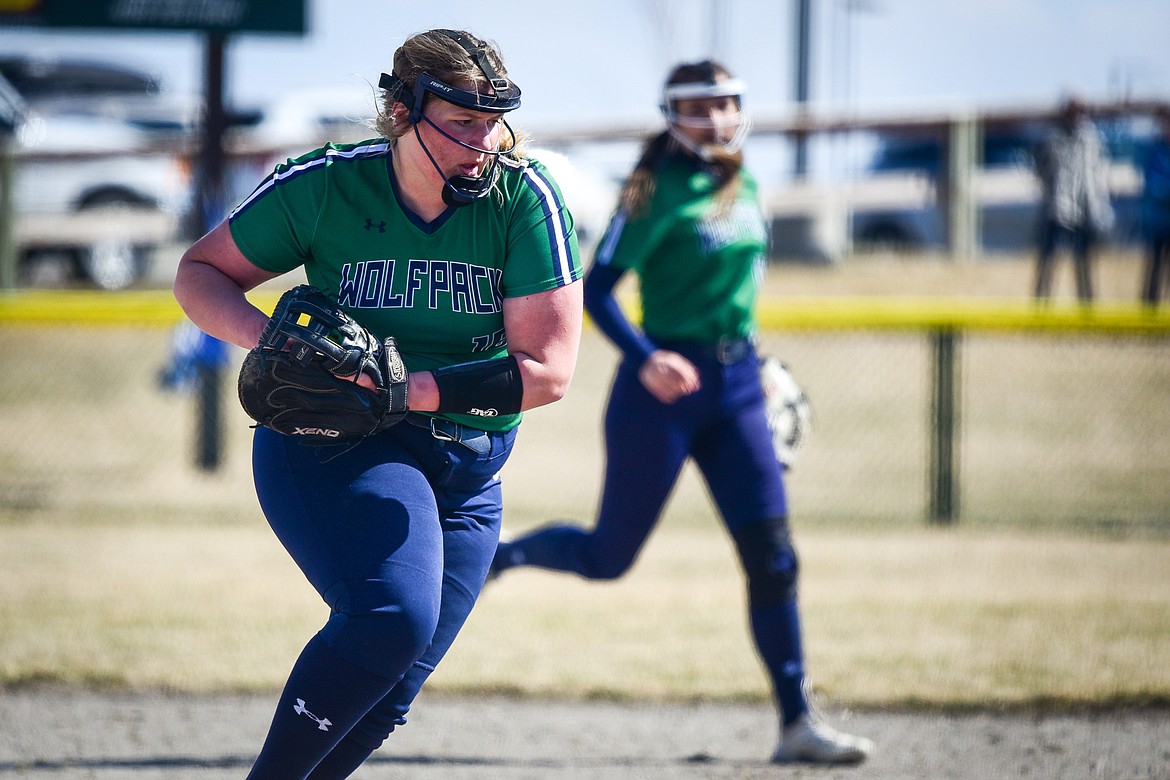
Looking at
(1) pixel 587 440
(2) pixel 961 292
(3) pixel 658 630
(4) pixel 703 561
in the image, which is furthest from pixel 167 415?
(2) pixel 961 292

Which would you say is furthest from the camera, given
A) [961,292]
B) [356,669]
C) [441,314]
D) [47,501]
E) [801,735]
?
[961,292]

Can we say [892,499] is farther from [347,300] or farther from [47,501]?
[347,300]

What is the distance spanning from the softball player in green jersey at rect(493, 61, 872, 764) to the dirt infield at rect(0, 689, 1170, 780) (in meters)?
0.33

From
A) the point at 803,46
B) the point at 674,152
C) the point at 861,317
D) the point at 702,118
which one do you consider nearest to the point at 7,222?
the point at 861,317

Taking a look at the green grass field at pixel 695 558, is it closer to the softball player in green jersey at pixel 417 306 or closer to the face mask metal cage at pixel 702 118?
the face mask metal cage at pixel 702 118

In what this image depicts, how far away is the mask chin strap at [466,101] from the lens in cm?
263

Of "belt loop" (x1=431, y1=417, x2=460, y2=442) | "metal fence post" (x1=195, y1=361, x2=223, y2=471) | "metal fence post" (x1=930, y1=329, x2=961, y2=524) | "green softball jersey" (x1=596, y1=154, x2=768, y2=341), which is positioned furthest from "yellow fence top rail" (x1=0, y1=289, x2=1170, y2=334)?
"belt loop" (x1=431, y1=417, x2=460, y2=442)

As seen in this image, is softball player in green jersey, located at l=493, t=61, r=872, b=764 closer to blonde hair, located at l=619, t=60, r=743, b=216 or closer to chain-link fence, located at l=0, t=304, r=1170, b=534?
blonde hair, located at l=619, t=60, r=743, b=216

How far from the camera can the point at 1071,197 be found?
11.6m

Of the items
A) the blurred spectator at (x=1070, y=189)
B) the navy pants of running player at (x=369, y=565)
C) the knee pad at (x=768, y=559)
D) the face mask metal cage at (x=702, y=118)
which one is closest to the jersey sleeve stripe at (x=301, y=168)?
the navy pants of running player at (x=369, y=565)

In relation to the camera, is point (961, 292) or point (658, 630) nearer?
point (658, 630)

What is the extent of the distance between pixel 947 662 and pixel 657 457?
1820 millimetres

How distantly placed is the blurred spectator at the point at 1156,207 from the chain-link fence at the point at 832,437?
0.72 m

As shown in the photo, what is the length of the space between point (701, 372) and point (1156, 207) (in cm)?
876
